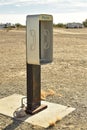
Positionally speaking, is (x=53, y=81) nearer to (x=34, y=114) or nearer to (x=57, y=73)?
(x=57, y=73)

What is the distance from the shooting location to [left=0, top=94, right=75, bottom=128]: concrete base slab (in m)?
4.89

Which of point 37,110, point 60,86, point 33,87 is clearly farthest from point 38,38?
point 60,86

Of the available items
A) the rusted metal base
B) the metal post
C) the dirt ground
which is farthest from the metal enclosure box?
the dirt ground

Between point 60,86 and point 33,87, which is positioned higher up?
point 33,87

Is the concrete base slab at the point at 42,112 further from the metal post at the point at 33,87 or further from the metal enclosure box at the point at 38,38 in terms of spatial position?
the metal enclosure box at the point at 38,38

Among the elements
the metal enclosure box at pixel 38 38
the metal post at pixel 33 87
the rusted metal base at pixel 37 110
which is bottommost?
the rusted metal base at pixel 37 110

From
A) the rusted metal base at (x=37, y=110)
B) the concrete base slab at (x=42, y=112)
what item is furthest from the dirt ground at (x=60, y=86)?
the rusted metal base at (x=37, y=110)

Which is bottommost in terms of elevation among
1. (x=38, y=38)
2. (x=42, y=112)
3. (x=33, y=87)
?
(x=42, y=112)

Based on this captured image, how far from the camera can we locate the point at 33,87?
518 centimetres

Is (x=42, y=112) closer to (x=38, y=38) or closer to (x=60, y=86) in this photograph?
(x=38, y=38)

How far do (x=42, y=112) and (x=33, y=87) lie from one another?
0.50m

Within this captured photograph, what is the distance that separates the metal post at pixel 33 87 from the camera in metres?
5.14

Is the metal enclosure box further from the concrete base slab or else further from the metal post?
the concrete base slab

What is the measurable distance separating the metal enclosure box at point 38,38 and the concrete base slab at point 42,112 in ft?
3.04
